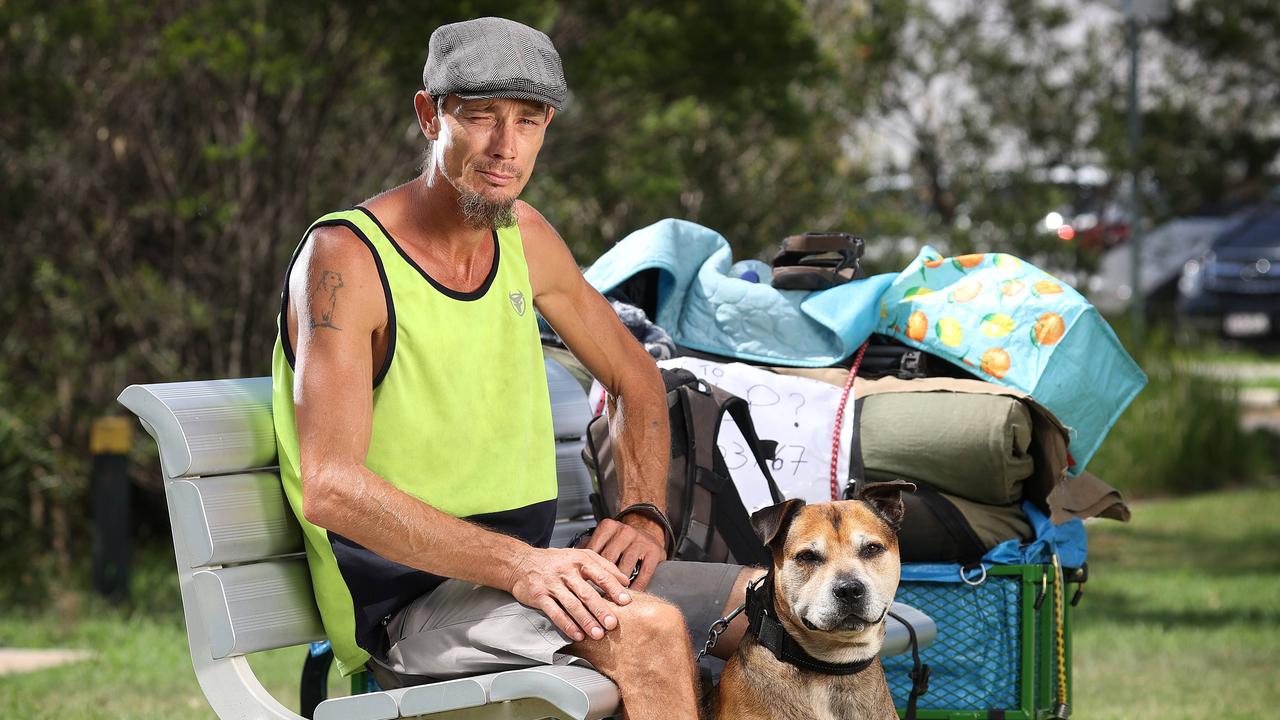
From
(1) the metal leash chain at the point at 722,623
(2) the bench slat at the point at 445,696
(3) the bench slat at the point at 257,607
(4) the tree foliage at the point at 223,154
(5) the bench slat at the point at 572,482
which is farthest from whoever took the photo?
(4) the tree foliage at the point at 223,154

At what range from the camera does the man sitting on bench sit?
262 centimetres

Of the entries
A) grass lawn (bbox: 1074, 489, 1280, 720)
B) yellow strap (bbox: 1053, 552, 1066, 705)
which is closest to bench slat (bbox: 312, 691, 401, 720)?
yellow strap (bbox: 1053, 552, 1066, 705)

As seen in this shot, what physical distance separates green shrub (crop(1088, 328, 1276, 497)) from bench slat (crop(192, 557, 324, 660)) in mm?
8612

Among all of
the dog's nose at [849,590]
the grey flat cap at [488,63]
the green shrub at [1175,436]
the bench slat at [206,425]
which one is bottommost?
the green shrub at [1175,436]

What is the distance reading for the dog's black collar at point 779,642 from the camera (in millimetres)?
2734

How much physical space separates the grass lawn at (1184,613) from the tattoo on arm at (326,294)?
11.4 ft

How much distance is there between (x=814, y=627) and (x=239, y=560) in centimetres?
106

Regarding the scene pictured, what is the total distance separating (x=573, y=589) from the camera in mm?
2668

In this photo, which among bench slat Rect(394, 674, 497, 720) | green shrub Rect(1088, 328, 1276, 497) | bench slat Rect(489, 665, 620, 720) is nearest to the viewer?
bench slat Rect(489, 665, 620, 720)

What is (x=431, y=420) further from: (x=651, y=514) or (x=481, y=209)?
(x=651, y=514)

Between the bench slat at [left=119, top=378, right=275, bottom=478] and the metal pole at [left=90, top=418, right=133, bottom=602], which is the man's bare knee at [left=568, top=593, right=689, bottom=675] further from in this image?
the metal pole at [left=90, top=418, right=133, bottom=602]

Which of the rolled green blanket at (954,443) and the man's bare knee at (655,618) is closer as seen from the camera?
the man's bare knee at (655,618)

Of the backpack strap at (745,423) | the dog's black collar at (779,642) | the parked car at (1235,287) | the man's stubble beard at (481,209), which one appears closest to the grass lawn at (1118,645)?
the backpack strap at (745,423)

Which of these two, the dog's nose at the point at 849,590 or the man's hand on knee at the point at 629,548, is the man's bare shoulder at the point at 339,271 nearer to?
the man's hand on knee at the point at 629,548
